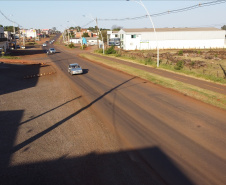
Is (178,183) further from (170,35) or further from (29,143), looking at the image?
(170,35)

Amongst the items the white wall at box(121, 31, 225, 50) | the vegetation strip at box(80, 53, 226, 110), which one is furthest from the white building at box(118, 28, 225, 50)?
the vegetation strip at box(80, 53, 226, 110)

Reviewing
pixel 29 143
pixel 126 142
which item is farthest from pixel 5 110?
pixel 126 142

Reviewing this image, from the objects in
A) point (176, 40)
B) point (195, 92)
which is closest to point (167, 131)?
point (195, 92)

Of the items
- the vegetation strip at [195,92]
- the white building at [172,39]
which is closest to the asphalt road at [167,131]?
the vegetation strip at [195,92]

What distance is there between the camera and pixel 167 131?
11.9 meters

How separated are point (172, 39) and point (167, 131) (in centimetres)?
7450

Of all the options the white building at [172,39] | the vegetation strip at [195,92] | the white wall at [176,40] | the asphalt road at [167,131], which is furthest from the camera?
the white wall at [176,40]

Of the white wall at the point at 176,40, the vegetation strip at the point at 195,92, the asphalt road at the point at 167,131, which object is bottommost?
the asphalt road at the point at 167,131

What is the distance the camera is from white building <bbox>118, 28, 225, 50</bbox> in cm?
7794

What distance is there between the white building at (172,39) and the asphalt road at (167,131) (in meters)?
59.5

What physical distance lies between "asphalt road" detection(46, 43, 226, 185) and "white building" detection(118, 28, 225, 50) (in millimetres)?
59512

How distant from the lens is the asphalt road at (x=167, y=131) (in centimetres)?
849

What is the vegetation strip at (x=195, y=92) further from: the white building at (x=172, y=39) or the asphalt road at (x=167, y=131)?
the white building at (x=172, y=39)

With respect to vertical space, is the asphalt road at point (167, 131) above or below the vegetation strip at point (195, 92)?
below
